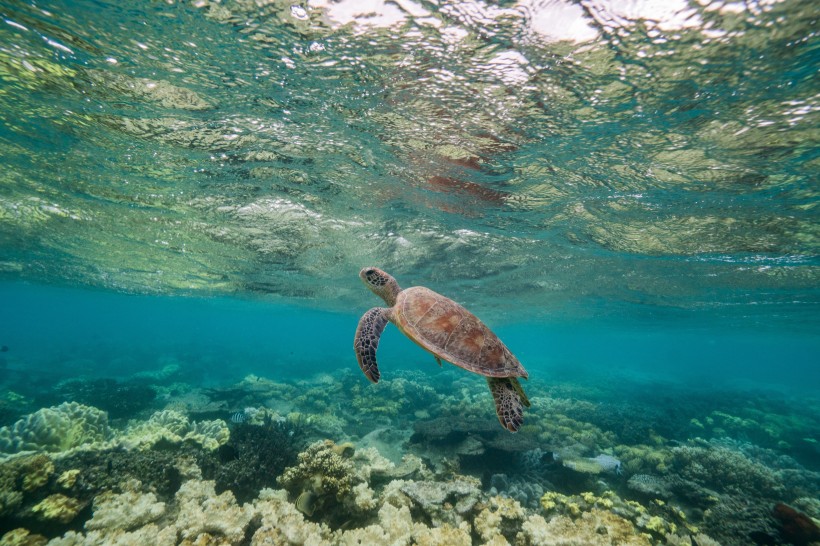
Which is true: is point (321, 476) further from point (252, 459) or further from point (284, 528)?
point (252, 459)

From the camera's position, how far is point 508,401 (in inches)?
180

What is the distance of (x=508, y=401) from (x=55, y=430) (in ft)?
31.7

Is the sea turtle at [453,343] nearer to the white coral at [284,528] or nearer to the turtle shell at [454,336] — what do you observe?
the turtle shell at [454,336]

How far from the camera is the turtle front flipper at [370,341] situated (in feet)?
15.4

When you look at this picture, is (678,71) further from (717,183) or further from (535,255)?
(535,255)

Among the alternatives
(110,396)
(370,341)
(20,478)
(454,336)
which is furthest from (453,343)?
(110,396)

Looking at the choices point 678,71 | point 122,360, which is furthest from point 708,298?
point 122,360

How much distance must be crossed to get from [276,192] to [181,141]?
10.7 feet

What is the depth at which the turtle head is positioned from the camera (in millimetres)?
6102

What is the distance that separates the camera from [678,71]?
227 inches

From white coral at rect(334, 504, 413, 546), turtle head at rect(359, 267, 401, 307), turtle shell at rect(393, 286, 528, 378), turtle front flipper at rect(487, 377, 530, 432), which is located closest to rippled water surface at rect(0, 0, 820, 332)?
turtle head at rect(359, 267, 401, 307)

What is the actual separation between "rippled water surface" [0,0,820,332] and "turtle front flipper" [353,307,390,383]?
501 cm

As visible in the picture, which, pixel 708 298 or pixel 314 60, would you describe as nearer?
pixel 314 60

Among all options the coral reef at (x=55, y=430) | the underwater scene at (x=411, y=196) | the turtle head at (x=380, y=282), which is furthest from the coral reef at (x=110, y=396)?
the turtle head at (x=380, y=282)
